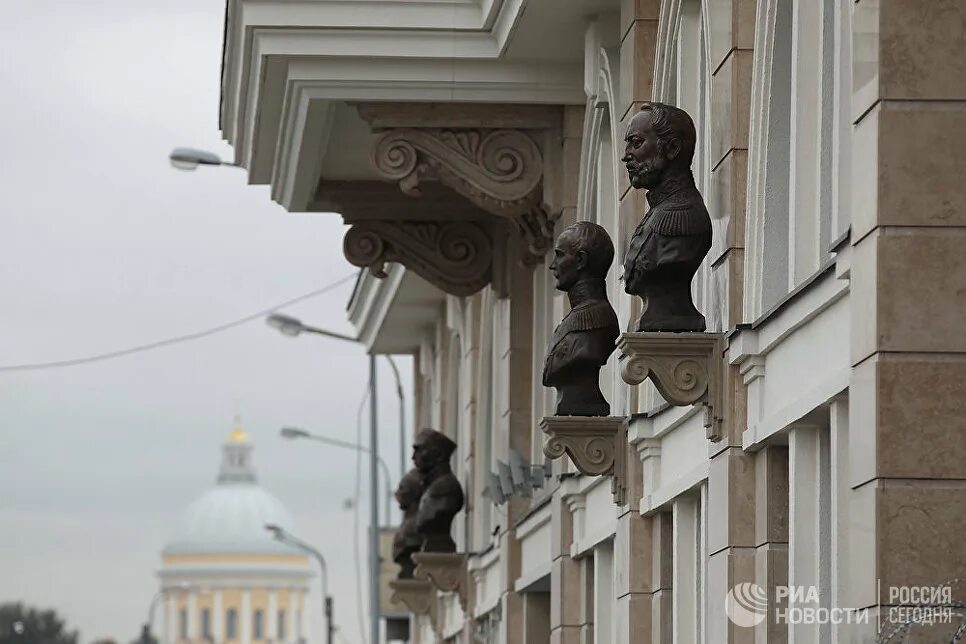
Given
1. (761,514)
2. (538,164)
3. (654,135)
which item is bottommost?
(761,514)

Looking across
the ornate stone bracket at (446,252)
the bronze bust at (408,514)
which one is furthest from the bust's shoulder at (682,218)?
the bronze bust at (408,514)

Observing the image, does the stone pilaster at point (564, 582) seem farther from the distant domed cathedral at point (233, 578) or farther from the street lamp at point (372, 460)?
the distant domed cathedral at point (233, 578)

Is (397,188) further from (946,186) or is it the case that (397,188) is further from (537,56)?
(946,186)

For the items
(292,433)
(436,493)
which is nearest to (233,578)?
(292,433)

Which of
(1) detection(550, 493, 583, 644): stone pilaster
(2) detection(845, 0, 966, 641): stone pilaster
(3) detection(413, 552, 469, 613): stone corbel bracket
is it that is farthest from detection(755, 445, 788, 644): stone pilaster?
(3) detection(413, 552, 469, 613): stone corbel bracket

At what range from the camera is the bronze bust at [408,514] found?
890 inches

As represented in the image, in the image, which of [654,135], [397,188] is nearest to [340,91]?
[397,188]

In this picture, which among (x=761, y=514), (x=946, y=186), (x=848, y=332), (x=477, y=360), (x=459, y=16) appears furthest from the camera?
(x=477, y=360)

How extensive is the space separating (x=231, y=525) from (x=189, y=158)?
16656 centimetres

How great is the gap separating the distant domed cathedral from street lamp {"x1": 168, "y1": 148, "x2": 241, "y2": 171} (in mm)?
161576

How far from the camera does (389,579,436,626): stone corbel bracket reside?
81.3 ft

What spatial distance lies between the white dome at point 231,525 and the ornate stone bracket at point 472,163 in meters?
173

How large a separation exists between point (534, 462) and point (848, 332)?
967cm

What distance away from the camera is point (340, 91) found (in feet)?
51.3
